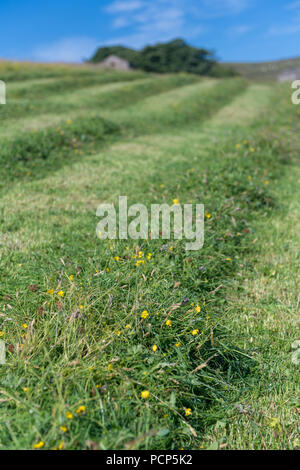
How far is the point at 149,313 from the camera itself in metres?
2.77

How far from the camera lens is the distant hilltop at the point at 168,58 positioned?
52000 mm

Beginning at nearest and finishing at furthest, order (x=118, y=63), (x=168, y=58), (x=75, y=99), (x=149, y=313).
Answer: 1. (x=149, y=313)
2. (x=75, y=99)
3. (x=118, y=63)
4. (x=168, y=58)

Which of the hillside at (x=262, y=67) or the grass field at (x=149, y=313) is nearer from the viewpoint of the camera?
the grass field at (x=149, y=313)

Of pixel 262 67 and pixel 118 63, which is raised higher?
pixel 262 67

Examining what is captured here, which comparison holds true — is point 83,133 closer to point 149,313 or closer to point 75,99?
point 75,99

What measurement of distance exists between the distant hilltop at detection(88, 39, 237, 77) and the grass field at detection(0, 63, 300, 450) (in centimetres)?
5070

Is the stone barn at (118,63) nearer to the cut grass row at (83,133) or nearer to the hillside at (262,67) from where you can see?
the cut grass row at (83,133)

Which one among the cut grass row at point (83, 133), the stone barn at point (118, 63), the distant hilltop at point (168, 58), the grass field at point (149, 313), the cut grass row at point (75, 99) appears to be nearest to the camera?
the grass field at point (149, 313)

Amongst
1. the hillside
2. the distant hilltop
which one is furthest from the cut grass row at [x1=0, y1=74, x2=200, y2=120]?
the hillside

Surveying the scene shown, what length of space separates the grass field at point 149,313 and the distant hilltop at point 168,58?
50.7m

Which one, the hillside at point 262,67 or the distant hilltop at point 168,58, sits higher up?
the hillside at point 262,67

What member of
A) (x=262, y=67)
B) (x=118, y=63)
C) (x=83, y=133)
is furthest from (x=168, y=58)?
(x=262, y=67)

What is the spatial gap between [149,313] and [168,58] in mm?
58126

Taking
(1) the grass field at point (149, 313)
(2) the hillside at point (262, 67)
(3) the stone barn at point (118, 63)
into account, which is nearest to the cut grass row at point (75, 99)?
(1) the grass field at point (149, 313)
